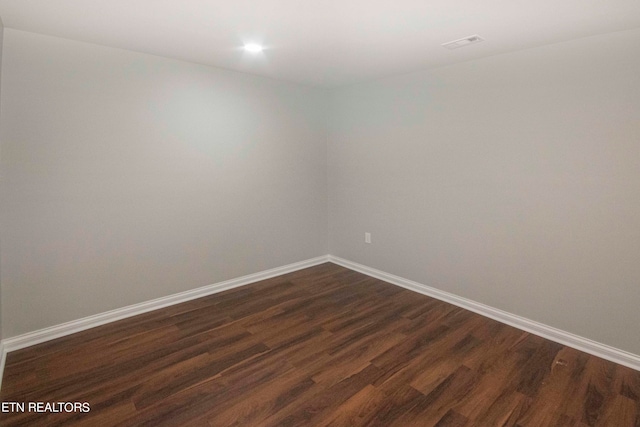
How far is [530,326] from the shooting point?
266 centimetres

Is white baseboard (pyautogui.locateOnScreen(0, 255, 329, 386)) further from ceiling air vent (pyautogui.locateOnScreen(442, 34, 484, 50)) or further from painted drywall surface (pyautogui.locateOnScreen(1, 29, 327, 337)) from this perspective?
ceiling air vent (pyautogui.locateOnScreen(442, 34, 484, 50))

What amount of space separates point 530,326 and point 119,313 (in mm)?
3352

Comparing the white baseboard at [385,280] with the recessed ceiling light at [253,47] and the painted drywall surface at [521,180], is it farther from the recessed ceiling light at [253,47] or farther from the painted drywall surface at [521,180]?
the recessed ceiling light at [253,47]

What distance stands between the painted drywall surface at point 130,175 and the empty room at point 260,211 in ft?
0.05

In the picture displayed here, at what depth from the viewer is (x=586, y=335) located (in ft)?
7.91

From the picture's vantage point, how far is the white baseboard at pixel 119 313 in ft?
7.80

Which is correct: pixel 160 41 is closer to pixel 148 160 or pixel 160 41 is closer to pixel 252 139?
pixel 148 160

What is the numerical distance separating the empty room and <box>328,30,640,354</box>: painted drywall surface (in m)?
0.01

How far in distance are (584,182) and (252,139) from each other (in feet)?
9.32

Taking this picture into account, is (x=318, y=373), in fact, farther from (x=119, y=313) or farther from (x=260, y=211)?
(x=260, y=211)

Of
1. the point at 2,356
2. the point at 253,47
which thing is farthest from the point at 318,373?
the point at 253,47

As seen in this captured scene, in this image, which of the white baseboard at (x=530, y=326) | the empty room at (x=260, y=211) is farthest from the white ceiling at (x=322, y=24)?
the white baseboard at (x=530, y=326)

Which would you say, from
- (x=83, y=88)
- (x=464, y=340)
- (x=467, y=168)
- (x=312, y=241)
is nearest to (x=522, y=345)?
(x=464, y=340)

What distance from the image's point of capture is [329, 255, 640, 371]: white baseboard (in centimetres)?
227
